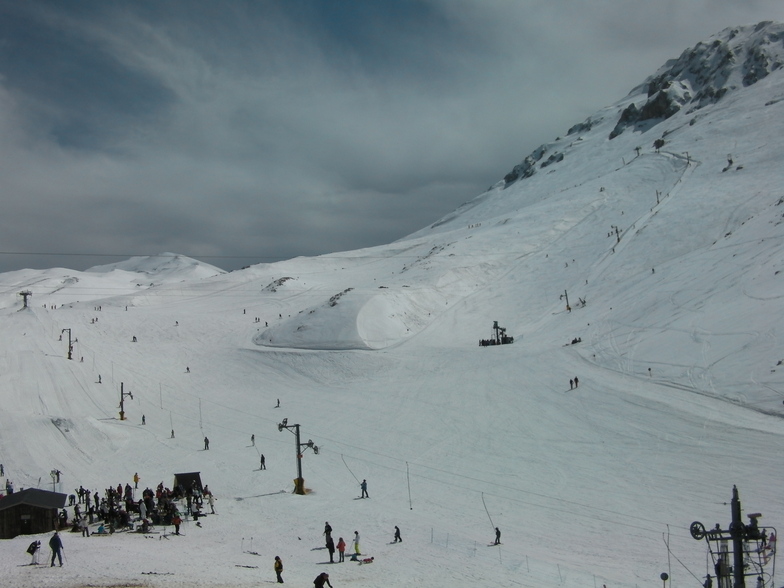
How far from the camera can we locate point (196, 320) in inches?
3260

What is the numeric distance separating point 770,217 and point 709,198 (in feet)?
71.1

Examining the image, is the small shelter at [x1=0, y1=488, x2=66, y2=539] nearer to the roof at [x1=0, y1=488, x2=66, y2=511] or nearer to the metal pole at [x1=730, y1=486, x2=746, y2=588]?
the roof at [x1=0, y1=488, x2=66, y2=511]

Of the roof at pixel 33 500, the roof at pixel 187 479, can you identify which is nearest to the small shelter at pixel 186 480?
the roof at pixel 187 479

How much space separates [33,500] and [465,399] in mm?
27990

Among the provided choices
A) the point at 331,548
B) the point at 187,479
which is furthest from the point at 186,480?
the point at 331,548

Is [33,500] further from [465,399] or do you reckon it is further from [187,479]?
[465,399]

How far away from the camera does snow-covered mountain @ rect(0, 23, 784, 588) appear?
74.7 feet

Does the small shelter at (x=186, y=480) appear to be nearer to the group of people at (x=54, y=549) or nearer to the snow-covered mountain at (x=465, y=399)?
Result: the snow-covered mountain at (x=465, y=399)

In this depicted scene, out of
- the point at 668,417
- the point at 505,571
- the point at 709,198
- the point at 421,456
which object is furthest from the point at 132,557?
the point at 709,198

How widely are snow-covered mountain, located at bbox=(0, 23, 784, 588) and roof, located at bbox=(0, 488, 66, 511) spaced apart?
5.20 feet

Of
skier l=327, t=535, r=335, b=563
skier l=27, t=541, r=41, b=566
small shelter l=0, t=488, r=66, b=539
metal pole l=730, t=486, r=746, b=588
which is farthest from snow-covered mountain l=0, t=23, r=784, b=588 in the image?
metal pole l=730, t=486, r=746, b=588

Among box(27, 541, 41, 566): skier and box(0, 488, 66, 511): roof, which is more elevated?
box(0, 488, 66, 511): roof

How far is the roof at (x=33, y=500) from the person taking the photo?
24.2 meters

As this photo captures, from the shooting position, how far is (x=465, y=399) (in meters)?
45.2
